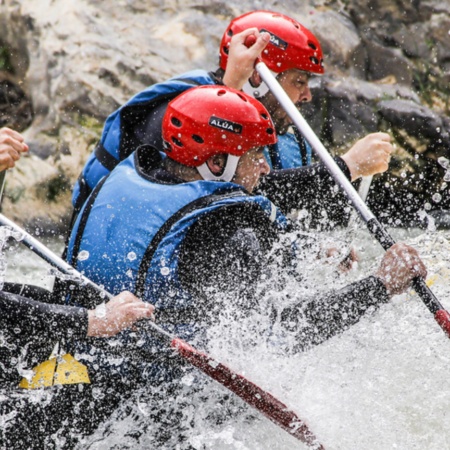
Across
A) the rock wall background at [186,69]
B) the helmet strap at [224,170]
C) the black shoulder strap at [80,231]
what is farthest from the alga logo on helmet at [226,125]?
the rock wall background at [186,69]

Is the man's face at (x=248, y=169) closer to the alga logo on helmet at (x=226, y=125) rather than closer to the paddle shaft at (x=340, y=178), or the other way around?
the alga logo on helmet at (x=226, y=125)

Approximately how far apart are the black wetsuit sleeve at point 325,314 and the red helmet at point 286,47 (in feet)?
5.04

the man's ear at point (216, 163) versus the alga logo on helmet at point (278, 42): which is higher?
the alga logo on helmet at point (278, 42)

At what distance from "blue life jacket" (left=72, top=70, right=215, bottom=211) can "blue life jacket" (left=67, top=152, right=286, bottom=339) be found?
29.9 inches

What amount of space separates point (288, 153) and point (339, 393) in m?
1.43

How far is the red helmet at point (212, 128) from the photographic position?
11.1ft

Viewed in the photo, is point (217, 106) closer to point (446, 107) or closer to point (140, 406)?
point (140, 406)

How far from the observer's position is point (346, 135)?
705 cm

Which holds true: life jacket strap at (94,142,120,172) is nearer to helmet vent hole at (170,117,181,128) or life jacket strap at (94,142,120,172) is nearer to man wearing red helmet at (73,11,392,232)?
man wearing red helmet at (73,11,392,232)

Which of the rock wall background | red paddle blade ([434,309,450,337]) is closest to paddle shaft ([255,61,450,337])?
red paddle blade ([434,309,450,337])

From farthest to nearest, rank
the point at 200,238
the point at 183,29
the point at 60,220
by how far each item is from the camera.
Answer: the point at 183,29, the point at 60,220, the point at 200,238

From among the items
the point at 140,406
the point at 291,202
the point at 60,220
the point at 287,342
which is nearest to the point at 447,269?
the point at 291,202

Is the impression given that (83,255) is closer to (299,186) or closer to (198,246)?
(198,246)

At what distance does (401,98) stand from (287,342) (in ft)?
14.5
